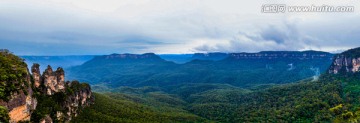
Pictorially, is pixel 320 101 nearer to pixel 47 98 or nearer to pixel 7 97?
pixel 47 98

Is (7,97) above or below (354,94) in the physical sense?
above

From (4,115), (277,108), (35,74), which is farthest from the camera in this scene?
(277,108)

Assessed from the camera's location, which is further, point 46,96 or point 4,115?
point 46,96

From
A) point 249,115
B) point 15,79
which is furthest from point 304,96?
point 15,79

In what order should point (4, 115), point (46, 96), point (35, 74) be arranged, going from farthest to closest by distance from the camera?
point (46, 96) → point (35, 74) → point (4, 115)

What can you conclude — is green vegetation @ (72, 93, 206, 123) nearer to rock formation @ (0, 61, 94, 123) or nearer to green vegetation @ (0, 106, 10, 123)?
rock formation @ (0, 61, 94, 123)

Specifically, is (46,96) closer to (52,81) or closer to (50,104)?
(50,104)

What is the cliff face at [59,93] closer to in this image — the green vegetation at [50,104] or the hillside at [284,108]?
the green vegetation at [50,104]

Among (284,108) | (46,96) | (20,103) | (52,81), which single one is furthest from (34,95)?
(284,108)
